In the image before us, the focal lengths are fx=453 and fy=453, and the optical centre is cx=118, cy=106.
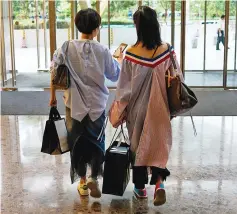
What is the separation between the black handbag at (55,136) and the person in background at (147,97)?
1.44 ft

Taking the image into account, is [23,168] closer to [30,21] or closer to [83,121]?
[83,121]

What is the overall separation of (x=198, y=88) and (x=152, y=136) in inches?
219

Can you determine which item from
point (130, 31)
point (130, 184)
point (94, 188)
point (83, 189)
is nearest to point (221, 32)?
point (130, 31)

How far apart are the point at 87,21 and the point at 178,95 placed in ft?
2.78

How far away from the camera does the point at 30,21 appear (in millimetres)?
9953

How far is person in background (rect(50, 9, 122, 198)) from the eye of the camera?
3270mm

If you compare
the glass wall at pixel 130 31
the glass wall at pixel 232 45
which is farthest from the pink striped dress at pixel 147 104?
the glass wall at pixel 232 45

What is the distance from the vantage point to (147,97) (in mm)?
3145

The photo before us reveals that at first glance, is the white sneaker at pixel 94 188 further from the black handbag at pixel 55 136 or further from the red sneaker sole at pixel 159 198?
the red sneaker sole at pixel 159 198

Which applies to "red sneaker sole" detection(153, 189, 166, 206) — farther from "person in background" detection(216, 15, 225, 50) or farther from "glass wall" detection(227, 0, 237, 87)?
"person in background" detection(216, 15, 225, 50)

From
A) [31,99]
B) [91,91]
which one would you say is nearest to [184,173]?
[91,91]

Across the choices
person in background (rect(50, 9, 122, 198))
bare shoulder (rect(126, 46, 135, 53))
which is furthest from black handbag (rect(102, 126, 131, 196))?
bare shoulder (rect(126, 46, 135, 53))

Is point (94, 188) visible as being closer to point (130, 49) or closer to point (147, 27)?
point (130, 49)

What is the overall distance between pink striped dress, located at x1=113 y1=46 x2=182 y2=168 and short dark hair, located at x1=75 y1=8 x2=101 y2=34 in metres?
0.36
